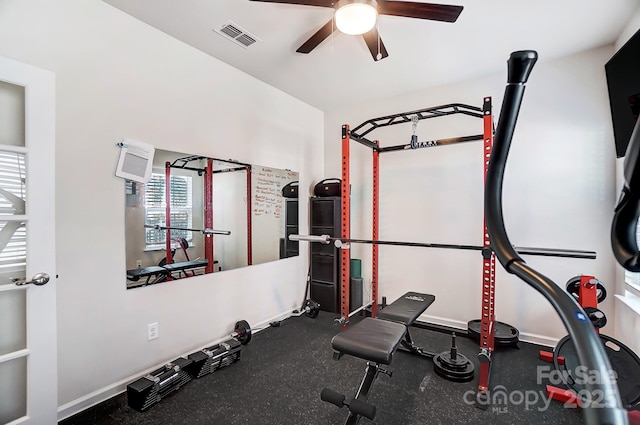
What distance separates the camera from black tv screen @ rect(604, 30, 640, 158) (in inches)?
61.6

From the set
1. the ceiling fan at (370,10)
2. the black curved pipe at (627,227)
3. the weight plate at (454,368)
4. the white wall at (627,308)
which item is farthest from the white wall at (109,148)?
the white wall at (627,308)

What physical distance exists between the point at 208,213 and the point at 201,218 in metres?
0.08

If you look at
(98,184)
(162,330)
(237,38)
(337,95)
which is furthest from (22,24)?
(337,95)

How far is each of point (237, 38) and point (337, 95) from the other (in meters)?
1.50

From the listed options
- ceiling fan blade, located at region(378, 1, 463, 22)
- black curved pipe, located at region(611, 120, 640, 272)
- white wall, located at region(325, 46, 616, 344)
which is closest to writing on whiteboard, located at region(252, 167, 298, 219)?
white wall, located at region(325, 46, 616, 344)

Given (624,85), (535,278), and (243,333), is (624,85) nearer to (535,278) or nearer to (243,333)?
(535,278)

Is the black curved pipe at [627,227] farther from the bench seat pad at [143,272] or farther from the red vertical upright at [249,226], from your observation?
the red vertical upright at [249,226]

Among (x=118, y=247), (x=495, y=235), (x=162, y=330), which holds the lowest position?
(x=162, y=330)

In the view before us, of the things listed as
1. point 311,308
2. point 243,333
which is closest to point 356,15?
point 243,333

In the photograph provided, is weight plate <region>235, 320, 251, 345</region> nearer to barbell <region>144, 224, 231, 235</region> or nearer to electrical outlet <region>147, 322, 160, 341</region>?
electrical outlet <region>147, 322, 160, 341</region>

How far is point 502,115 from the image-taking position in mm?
470

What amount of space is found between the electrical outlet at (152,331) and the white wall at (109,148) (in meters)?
0.03

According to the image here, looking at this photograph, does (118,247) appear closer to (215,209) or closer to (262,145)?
(215,209)

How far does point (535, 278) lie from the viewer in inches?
16.5
